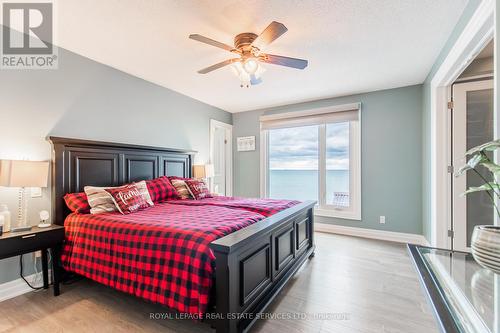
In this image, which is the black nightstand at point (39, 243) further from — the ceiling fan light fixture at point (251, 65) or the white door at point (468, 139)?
the white door at point (468, 139)

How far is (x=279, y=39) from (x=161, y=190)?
91.4 inches

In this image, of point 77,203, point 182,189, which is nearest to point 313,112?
point 182,189

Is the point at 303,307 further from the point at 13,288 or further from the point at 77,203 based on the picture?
the point at 13,288

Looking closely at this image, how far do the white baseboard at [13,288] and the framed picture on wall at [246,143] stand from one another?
3.92m

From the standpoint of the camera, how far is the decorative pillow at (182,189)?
11.1 ft

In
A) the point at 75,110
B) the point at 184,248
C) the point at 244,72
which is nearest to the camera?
the point at 184,248

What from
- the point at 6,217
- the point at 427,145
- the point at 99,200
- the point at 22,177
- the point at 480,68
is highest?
the point at 480,68

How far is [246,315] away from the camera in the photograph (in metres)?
1.60

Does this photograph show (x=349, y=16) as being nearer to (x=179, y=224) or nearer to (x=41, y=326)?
(x=179, y=224)

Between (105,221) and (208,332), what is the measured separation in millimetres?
1243

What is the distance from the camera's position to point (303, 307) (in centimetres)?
203

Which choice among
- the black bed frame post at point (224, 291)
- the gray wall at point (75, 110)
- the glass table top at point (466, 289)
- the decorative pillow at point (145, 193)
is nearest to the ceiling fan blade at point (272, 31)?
the black bed frame post at point (224, 291)

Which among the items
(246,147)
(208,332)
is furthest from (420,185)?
(208,332)

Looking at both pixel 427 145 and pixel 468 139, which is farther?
pixel 427 145
